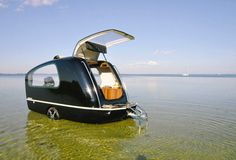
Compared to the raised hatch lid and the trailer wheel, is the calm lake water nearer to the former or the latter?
the trailer wheel

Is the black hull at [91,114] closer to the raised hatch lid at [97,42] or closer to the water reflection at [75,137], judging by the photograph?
the water reflection at [75,137]

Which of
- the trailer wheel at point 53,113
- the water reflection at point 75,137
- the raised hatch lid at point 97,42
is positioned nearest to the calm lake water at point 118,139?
the water reflection at point 75,137

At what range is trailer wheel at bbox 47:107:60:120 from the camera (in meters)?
7.25

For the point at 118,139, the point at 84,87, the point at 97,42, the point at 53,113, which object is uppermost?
the point at 97,42

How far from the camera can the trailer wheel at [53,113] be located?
725 cm

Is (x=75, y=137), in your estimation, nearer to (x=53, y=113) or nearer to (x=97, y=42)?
(x=53, y=113)

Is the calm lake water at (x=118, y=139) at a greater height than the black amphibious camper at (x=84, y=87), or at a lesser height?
lesser

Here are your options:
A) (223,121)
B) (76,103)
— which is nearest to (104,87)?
(76,103)

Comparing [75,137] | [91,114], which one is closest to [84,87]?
[91,114]

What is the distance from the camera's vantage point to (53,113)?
7.35 meters

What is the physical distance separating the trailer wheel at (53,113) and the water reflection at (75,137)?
6.6 inches

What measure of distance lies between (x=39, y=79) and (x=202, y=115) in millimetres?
6640

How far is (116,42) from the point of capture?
7801 millimetres

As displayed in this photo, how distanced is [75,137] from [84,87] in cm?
153
